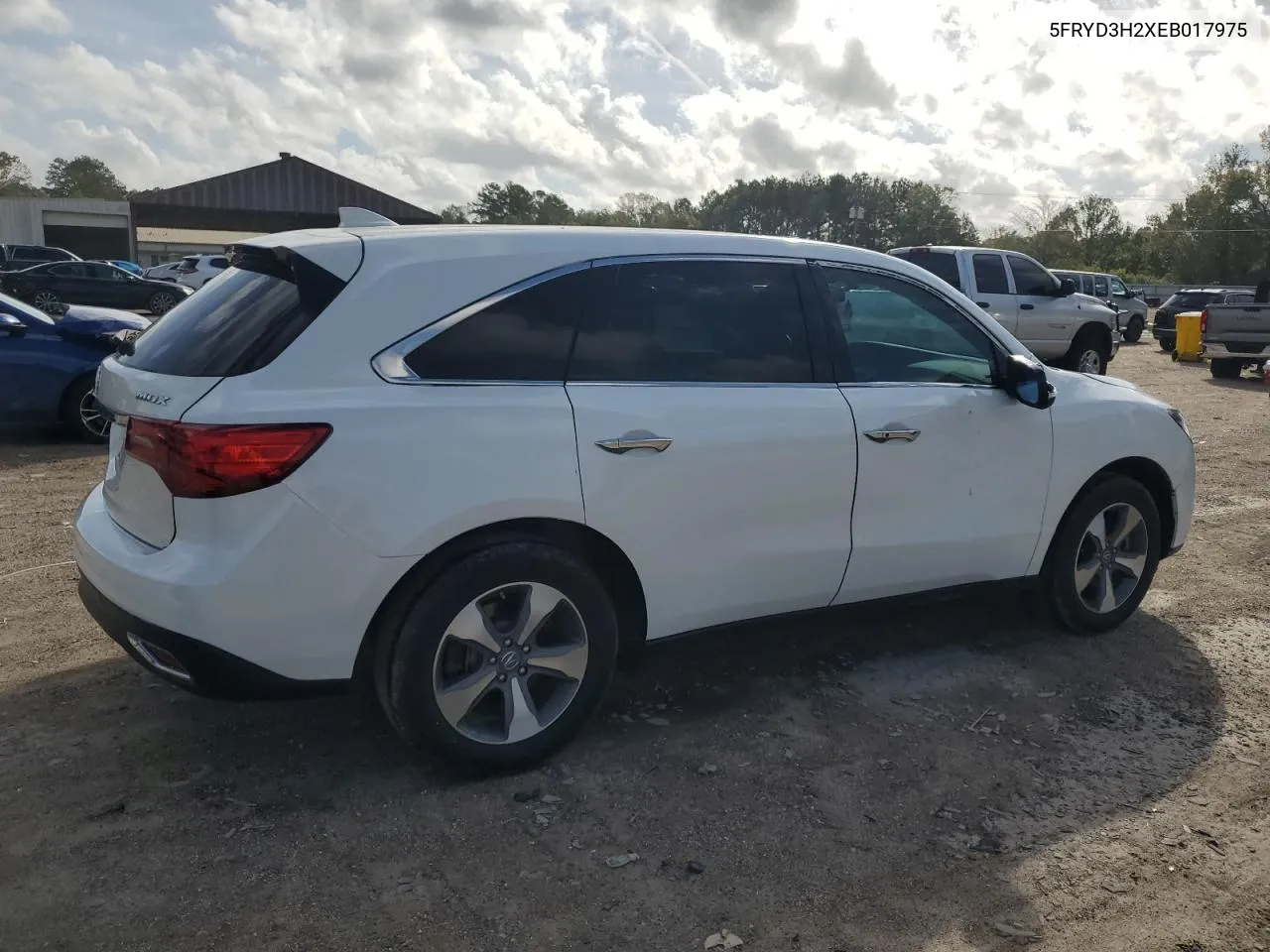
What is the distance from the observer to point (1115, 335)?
15820 millimetres

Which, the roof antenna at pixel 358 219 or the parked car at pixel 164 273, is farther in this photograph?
the parked car at pixel 164 273

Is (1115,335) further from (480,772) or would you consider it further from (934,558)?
(480,772)

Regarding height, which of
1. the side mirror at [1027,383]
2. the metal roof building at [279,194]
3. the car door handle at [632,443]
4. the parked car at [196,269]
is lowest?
the car door handle at [632,443]

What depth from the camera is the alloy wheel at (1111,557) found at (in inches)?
182

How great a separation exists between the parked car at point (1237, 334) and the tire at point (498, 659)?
17.1 meters

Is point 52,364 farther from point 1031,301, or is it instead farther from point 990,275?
point 1031,301

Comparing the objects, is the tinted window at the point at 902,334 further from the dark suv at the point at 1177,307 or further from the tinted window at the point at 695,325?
the dark suv at the point at 1177,307

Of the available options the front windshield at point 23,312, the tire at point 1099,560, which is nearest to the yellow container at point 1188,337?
the tire at point 1099,560

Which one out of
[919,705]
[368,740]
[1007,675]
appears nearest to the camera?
[368,740]

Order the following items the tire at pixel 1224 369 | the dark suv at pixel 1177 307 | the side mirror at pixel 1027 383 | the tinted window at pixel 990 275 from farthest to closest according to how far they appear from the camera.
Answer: the dark suv at pixel 1177 307 → the tire at pixel 1224 369 → the tinted window at pixel 990 275 → the side mirror at pixel 1027 383

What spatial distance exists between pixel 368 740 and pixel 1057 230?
10022 cm

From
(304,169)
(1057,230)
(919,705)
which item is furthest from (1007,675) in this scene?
(1057,230)

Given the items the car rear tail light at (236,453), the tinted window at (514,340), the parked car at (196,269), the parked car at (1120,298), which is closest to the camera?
the car rear tail light at (236,453)

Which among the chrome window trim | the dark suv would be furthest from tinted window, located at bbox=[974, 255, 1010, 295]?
the dark suv
